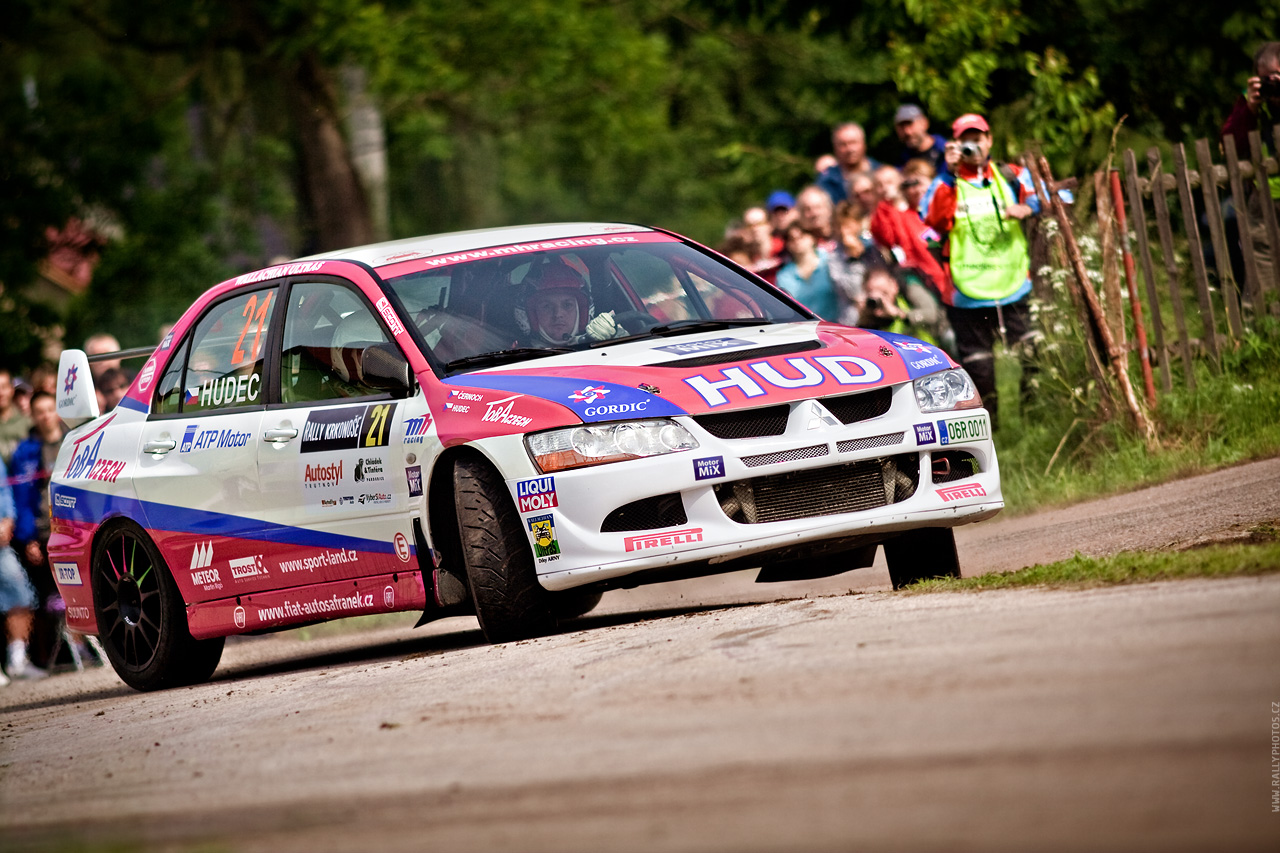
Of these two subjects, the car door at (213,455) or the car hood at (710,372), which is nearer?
the car hood at (710,372)

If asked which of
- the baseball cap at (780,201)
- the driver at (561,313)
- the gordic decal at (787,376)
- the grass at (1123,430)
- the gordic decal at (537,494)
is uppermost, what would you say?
the baseball cap at (780,201)

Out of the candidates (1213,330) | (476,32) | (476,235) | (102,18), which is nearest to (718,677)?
(476,235)

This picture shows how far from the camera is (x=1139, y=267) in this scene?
1263 centimetres

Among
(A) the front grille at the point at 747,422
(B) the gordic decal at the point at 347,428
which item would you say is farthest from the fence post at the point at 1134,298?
(B) the gordic decal at the point at 347,428

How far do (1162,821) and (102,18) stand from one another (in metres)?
26.0

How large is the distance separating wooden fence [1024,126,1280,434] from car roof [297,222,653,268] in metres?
3.46

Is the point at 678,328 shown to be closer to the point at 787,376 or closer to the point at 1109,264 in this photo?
the point at 787,376

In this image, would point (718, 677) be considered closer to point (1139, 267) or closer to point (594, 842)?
point (594, 842)

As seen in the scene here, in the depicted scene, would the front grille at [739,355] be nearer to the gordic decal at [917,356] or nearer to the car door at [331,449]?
the gordic decal at [917,356]

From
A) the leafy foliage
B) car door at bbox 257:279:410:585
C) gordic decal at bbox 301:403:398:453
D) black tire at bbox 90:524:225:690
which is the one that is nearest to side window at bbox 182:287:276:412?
car door at bbox 257:279:410:585

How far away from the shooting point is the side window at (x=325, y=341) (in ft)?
26.7

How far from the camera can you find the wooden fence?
1134cm

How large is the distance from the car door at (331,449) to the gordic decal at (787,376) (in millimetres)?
1372

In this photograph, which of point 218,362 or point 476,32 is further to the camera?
point 476,32
